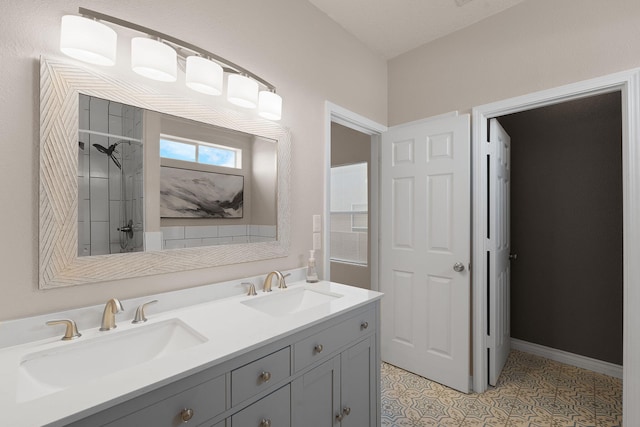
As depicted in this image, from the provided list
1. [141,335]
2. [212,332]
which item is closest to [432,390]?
[212,332]

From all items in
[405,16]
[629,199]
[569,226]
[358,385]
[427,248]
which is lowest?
[358,385]

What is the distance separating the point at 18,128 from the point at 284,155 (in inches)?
44.0

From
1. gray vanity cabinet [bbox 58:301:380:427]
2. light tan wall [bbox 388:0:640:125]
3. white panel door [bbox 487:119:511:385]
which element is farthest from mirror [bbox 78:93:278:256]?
white panel door [bbox 487:119:511:385]

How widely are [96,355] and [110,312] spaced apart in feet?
0.47

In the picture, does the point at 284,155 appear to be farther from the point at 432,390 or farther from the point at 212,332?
the point at 432,390

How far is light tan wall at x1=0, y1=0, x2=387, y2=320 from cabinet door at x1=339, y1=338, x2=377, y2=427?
65 centimetres

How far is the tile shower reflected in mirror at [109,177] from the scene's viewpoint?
1096 millimetres

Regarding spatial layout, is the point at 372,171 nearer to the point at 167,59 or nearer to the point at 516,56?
the point at 516,56

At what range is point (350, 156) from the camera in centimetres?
350

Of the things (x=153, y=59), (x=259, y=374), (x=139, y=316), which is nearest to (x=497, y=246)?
(x=259, y=374)

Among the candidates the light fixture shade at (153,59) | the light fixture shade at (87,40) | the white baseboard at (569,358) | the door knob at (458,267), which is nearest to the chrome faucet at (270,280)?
the light fixture shade at (153,59)

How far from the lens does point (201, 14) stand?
1.44 metres

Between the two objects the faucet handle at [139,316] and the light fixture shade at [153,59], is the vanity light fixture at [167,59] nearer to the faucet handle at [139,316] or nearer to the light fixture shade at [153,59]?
the light fixture shade at [153,59]

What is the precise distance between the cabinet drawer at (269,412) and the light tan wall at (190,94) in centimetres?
64
